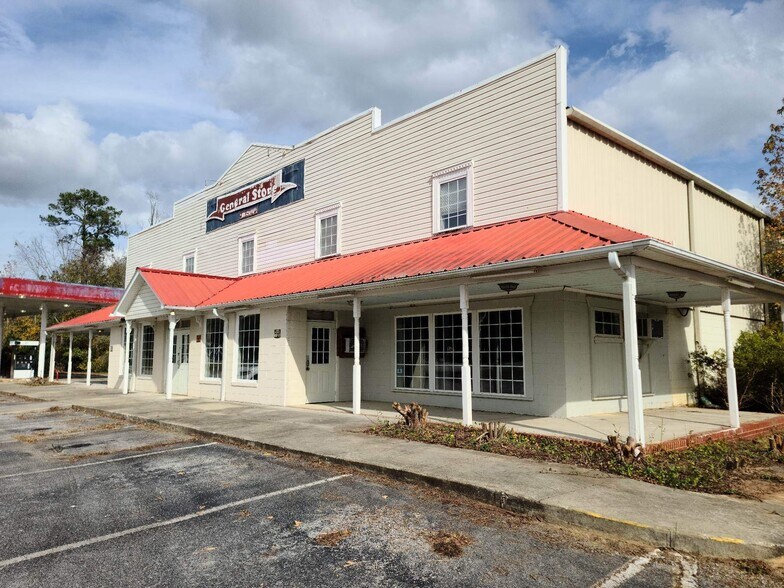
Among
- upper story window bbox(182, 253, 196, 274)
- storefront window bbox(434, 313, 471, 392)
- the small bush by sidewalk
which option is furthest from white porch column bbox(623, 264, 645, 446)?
upper story window bbox(182, 253, 196, 274)

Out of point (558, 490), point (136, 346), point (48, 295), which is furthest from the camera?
point (48, 295)

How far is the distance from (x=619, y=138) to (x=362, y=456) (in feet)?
Answer: 30.5

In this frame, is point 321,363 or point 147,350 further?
point 147,350

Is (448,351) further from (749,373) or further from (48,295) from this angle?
(48,295)

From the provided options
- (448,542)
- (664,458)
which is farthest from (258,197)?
(448,542)

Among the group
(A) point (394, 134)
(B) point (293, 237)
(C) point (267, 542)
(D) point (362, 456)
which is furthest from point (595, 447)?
(B) point (293, 237)

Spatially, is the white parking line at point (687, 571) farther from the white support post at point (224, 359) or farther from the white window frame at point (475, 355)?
the white support post at point (224, 359)

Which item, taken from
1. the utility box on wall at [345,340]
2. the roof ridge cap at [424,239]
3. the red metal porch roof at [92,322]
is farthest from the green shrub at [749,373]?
the red metal porch roof at [92,322]

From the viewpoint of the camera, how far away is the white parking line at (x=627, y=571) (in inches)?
146

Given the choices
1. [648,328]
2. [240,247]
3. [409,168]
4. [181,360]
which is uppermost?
[409,168]

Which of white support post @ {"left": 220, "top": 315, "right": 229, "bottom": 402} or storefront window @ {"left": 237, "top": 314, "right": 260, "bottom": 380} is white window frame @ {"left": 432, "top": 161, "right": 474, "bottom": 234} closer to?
storefront window @ {"left": 237, "top": 314, "right": 260, "bottom": 380}

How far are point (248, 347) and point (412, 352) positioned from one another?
4.91 meters

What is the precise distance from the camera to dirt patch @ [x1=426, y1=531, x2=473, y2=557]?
425 cm

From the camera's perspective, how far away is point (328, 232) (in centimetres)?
1625
